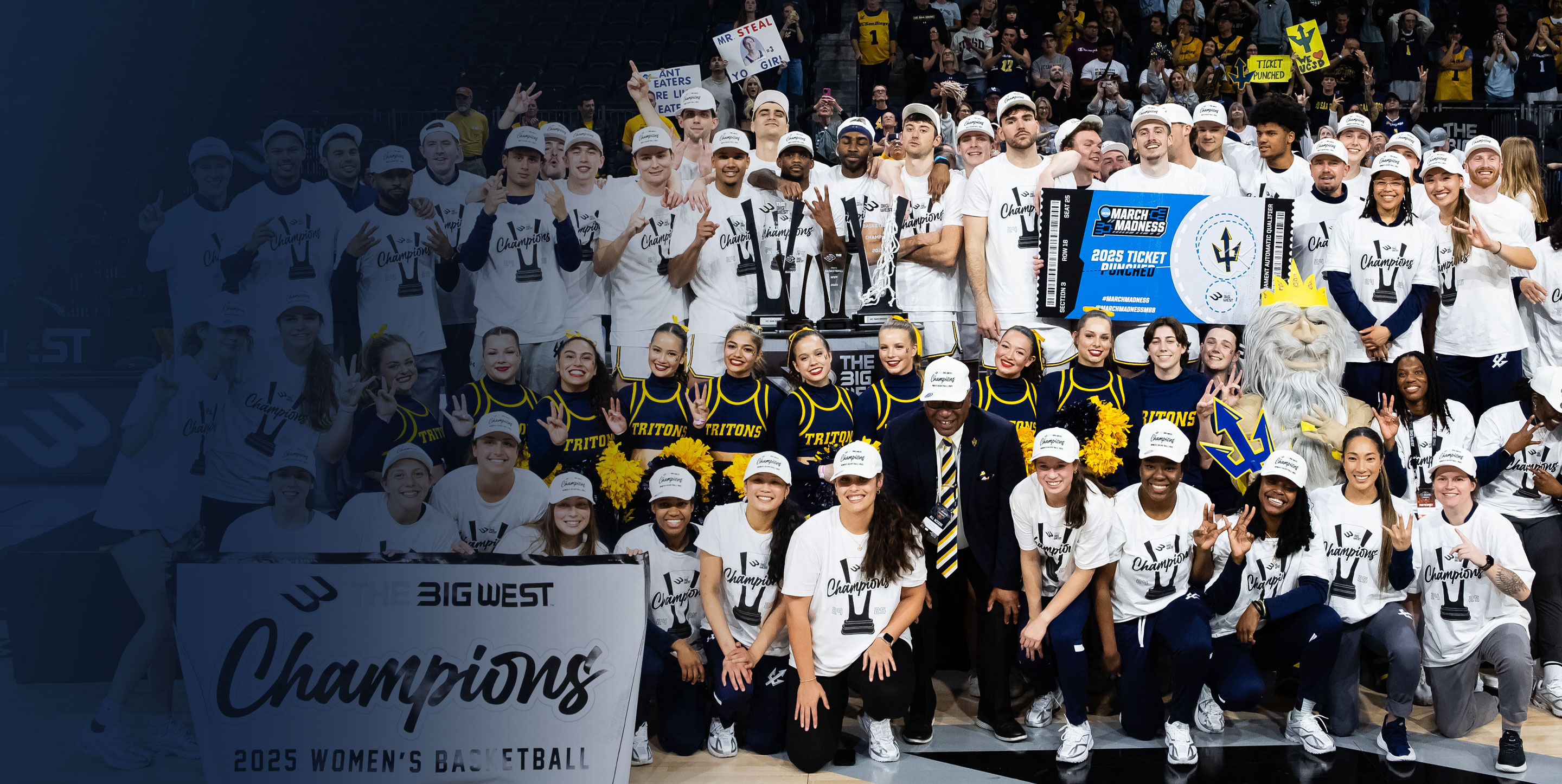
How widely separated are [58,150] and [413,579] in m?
11.3

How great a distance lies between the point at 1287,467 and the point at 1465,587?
→ 1107 millimetres

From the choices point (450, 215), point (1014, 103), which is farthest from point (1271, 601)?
point (450, 215)

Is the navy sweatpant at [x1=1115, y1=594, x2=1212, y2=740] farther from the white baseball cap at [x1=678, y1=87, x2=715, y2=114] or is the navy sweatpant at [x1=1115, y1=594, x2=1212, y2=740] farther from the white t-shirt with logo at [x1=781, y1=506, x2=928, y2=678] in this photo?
the white baseball cap at [x1=678, y1=87, x2=715, y2=114]

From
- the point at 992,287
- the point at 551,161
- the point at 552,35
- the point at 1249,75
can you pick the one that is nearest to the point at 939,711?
the point at 992,287

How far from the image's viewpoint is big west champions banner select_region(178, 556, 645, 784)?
479 cm

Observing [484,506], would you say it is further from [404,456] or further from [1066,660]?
[1066,660]

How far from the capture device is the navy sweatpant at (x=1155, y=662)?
5543mm

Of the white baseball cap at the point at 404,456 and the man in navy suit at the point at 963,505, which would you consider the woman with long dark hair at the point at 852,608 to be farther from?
the white baseball cap at the point at 404,456

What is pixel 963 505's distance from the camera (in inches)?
234

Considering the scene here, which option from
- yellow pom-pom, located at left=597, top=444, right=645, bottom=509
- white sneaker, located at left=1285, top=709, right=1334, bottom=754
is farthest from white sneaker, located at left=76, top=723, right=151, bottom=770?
white sneaker, located at left=1285, top=709, right=1334, bottom=754

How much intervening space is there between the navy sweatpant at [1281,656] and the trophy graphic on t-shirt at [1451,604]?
0.60 m

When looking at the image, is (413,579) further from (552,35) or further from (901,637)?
(552,35)

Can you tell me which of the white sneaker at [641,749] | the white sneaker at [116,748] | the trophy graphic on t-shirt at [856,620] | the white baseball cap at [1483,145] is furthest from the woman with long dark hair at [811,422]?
the white baseball cap at [1483,145]

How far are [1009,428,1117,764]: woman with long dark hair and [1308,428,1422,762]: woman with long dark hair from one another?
3.81 feet
